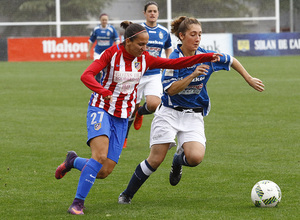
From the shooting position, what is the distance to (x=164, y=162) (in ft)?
27.9

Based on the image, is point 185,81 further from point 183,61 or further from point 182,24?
point 182,24

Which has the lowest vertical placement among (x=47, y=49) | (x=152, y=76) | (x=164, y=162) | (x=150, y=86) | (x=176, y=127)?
(x=164, y=162)

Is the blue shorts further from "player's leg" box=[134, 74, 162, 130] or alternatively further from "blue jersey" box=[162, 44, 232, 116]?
"player's leg" box=[134, 74, 162, 130]

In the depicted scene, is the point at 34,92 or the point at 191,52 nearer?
the point at 191,52

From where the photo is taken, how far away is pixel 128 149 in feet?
31.2

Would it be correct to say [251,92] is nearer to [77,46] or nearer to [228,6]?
[77,46]

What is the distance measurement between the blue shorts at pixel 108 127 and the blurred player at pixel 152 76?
3.75 meters

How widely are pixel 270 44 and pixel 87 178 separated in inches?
1121

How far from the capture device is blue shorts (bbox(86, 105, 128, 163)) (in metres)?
5.89

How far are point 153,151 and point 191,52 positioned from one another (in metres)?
1.07

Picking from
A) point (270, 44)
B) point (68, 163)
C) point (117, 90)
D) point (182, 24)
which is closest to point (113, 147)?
point (117, 90)

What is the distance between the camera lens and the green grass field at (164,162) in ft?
19.7

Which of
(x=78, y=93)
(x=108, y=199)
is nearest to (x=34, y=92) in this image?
(x=78, y=93)

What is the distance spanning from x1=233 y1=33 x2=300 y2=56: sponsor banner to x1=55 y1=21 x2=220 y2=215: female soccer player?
27.2m
